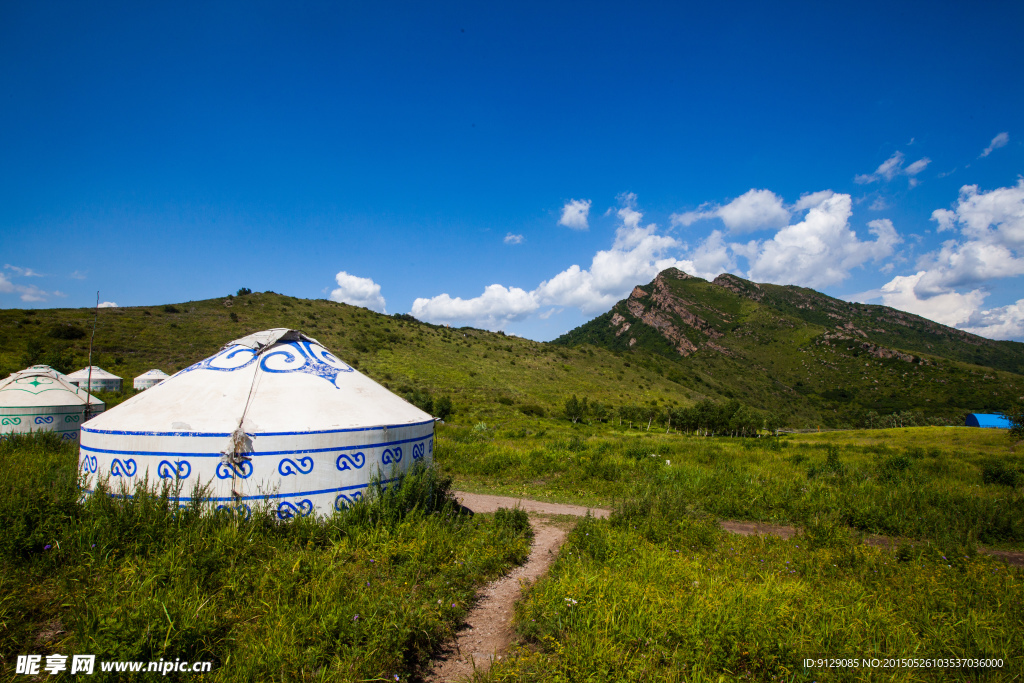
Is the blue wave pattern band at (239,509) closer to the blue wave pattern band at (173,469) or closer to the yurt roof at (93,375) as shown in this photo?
the blue wave pattern band at (173,469)

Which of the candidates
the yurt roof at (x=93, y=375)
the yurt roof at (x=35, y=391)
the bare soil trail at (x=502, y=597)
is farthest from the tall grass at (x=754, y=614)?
the yurt roof at (x=93, y=375)

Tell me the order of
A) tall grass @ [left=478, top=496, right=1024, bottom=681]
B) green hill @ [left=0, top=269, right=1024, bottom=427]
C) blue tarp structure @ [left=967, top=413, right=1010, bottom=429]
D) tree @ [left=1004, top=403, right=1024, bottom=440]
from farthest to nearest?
1. blue tarp structure @ [left=967, top=413, right=1010, bottom=429]
2. green hill @ [left=0, top=269, right=1024, bottom=427]
3. tree @ [left=1004, top=403, right=1024, bottom=440]
4. tall grass @ [left=478, top=496, right=1024, bottom=681]

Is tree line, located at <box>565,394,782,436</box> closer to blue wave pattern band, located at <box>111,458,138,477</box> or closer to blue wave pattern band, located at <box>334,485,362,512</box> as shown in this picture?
A: blue wave pattern band, located at <box>334,485,362,512</box>

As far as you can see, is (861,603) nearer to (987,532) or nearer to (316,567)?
(316,567)

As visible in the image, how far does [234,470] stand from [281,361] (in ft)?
6.41

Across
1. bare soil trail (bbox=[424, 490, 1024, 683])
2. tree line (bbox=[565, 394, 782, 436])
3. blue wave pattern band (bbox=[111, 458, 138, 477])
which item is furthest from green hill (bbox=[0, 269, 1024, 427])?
blue wave pattern band (bbox=[111, 458, 138, 477])

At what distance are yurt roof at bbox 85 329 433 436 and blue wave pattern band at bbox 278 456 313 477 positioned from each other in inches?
14.8

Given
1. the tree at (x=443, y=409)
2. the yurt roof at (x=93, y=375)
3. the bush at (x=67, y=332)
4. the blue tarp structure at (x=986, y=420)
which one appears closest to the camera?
the yurt roof at (x=93, y=375)

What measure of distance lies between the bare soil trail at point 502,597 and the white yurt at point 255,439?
227 centimetres

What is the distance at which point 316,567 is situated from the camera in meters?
4.39

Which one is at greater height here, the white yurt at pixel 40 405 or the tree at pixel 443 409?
the white yurt at pixel 40 405

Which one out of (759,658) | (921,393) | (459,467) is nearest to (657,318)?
(921,393)

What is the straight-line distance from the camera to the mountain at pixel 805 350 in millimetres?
74938

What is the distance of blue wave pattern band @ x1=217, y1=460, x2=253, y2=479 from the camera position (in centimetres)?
552
